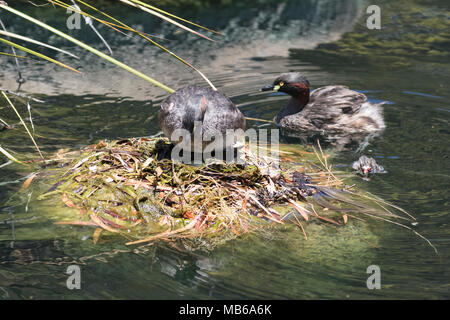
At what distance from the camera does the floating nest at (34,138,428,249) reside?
4.59 m

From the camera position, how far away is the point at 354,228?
4.76 m

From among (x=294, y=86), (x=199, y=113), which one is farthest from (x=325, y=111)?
(x=199, y=113)

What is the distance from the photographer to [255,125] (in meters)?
7.29

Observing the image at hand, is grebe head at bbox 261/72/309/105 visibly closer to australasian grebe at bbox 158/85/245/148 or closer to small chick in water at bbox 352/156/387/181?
small chick in water at bbox 352/156/387/181

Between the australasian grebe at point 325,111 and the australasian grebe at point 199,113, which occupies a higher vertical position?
the australasian grebe at point 199,113

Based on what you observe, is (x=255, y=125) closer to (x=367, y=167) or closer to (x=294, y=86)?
(x=294, y=86)

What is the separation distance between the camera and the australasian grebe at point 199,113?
501cm

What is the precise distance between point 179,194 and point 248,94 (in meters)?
3.62

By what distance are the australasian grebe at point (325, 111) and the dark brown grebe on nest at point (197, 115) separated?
239cm

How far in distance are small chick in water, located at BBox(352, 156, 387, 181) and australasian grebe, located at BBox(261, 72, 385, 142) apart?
139 centimetres

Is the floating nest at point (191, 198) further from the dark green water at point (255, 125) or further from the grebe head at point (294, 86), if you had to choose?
the grebe head at point (294, 86)

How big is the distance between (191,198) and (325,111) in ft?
11.0

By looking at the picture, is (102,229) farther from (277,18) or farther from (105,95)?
(277,18)

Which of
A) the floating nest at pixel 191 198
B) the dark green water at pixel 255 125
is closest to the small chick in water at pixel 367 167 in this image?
the dark green water at pixel 255 125
